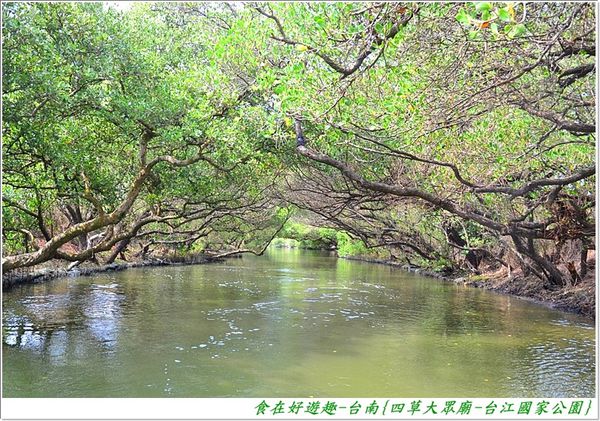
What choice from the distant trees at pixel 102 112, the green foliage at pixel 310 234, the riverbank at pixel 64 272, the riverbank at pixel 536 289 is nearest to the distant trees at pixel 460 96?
the distant trees at pixel 102 112

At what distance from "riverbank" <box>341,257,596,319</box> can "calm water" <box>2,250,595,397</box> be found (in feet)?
2.27

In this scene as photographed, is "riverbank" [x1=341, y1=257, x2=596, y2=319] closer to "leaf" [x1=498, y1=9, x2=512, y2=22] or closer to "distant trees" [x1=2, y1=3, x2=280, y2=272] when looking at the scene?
"distant trees" [x1=2, y1=3, x2=280, y2=272]

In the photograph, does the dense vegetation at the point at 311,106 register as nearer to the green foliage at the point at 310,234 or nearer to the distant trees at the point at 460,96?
the distant trees at the point at 460,96

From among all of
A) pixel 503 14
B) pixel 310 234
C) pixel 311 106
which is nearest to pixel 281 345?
pixel 311 106

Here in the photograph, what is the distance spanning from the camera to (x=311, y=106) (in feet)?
30.1

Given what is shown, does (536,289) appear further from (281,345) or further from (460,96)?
(460,96)

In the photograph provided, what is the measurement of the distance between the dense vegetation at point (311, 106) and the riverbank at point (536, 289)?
19.5 inches

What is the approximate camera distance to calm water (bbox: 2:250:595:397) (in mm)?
7645

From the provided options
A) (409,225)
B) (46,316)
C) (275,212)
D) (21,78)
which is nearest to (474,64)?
(21,78)

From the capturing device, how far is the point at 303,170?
61.2 feet

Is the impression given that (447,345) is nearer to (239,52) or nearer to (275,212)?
(239,52)

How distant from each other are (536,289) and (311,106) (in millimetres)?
14216

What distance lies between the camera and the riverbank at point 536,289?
1575cm

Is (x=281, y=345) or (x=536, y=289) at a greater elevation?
(x=536, y=289)
